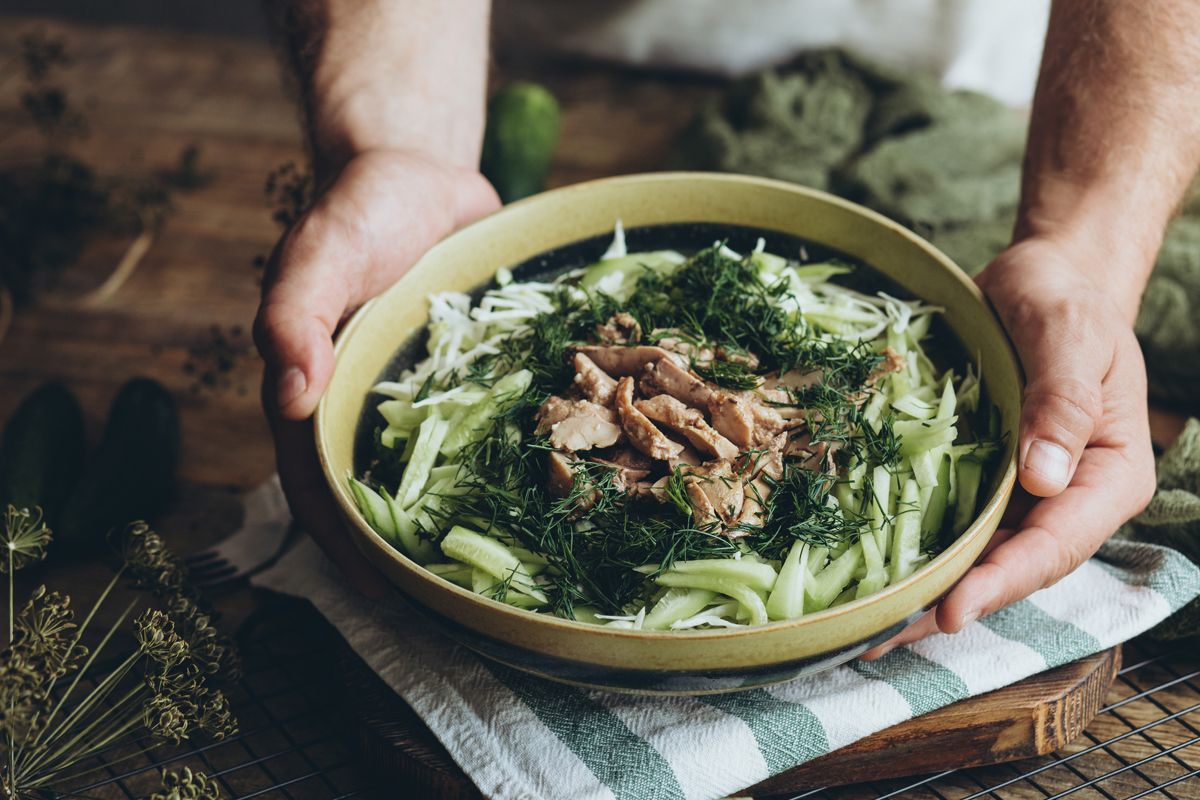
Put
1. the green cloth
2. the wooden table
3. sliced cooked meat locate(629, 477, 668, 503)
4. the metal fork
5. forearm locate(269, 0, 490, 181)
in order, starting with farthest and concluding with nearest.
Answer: the wooden table, the green cloth, forearm locate(269, 0, 490, 181), the metal fork, sliced cooked meat locate(629, 477, 668, 503)

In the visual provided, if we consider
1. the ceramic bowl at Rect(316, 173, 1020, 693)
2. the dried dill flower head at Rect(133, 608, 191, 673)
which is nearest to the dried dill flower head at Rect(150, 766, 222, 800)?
the dried dill flower head at Rect(133, 608, 191, 673)

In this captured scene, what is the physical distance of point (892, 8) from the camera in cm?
566

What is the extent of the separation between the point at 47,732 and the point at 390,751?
90 centimetres

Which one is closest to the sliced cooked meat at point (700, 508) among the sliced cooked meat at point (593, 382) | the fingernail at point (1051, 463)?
the sliced cooked meat at point (593, 382)

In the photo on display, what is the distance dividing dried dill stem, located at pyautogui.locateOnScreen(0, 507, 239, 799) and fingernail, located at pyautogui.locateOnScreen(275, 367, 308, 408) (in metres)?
0.46

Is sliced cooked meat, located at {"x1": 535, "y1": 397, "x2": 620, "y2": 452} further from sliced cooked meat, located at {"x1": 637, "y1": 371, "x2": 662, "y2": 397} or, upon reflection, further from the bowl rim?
the bowl rim

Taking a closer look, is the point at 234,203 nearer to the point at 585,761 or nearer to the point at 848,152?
the point at 848,152

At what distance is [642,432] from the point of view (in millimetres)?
2551

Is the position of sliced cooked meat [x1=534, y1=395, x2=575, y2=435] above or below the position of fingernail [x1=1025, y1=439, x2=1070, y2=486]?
below

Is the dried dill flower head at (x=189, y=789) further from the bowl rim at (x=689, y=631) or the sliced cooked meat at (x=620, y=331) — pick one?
the sliced cooked meat at (x=620, y=331)

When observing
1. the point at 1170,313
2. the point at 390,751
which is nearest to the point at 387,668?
the point at 390,751

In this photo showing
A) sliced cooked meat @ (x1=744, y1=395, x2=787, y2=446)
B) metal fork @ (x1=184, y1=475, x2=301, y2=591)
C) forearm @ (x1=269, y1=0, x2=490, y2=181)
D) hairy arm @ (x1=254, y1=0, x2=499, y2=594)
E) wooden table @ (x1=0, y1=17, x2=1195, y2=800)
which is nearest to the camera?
sliced cooked meat @ (x1=744, y1=395, x2=787, y2=446)

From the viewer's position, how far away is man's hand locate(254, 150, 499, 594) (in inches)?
108

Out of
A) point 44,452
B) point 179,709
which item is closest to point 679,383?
point 179,709
